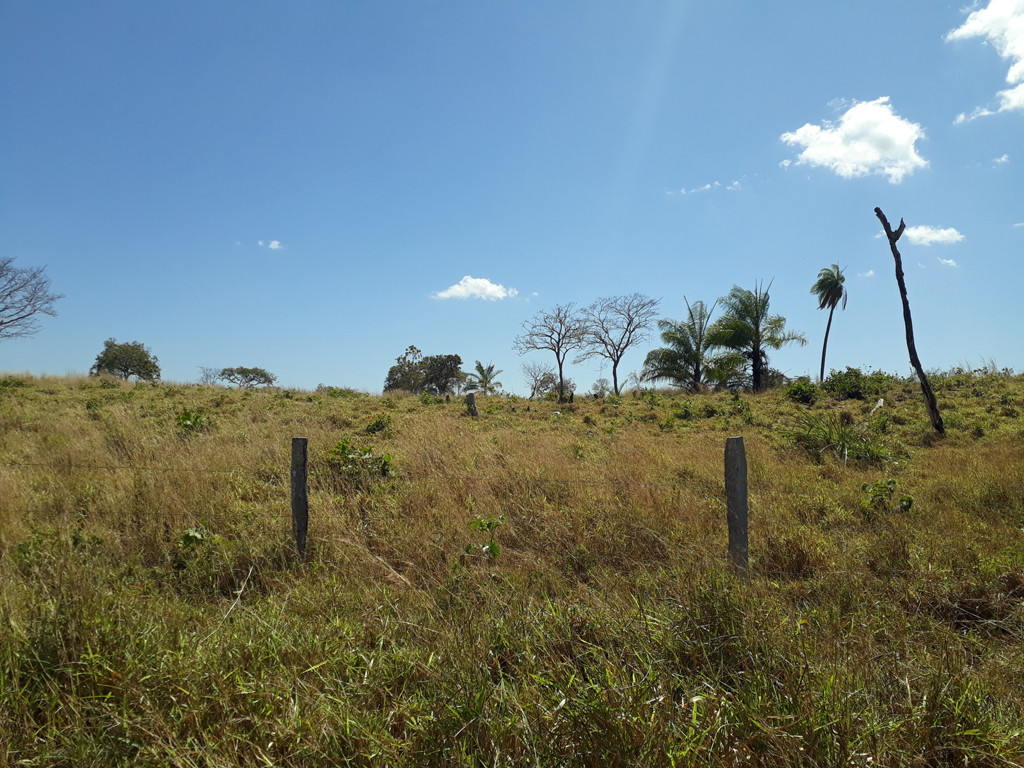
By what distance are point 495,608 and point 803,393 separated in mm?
17695

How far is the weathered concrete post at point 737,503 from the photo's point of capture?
4.38 metres

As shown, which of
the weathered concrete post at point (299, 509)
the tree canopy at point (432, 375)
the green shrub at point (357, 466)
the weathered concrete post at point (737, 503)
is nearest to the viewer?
the weathered concrete post at point (737, 503)

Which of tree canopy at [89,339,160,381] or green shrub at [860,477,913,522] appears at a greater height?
tree canopy at [89,339,160,381]

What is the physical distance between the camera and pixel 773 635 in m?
2.73

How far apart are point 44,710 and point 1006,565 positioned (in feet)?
22.1

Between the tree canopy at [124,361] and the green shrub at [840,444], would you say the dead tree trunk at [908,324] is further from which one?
the tree canopy at [124,361]

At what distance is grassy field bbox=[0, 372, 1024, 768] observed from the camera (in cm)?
228

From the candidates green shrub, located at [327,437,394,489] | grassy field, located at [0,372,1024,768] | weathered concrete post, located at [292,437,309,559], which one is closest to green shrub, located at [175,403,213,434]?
grassy field, located at [0,372,1024,768]

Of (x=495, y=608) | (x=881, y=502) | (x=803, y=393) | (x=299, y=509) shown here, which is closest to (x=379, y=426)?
(x=299, y=509)

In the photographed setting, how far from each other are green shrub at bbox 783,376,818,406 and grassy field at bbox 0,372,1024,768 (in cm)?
882

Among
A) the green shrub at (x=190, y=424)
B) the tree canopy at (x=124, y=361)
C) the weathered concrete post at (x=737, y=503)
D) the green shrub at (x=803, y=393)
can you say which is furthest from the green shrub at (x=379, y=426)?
the tree canopy at (x=124, y=361)

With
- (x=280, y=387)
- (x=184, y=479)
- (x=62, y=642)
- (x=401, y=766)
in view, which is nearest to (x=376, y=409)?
(x=280, y=387)

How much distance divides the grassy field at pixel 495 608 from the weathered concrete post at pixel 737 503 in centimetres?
29

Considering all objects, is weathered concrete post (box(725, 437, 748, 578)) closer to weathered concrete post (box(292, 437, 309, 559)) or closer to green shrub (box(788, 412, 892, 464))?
weathered concrete post (box(292, 437, 309, 559))
